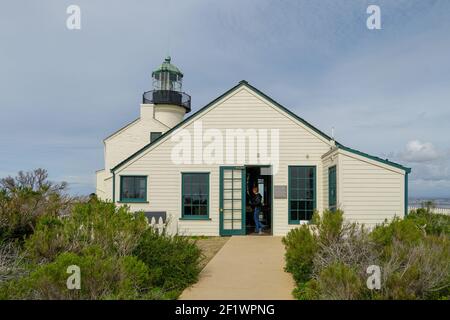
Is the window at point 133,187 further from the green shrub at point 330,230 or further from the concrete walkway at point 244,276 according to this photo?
the green shrub at point 330,230

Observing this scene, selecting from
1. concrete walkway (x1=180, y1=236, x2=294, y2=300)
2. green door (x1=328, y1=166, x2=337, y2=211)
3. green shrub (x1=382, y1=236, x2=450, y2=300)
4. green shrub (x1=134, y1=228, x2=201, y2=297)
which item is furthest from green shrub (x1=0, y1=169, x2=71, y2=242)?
green door (x1=328, y1=166, x2=337, y2=211)

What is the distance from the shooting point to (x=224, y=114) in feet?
42.6

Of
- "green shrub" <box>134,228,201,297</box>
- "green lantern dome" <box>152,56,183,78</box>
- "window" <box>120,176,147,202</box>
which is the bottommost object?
"green shrub" <box>134,228,201,297</box>

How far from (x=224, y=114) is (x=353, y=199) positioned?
217 inches

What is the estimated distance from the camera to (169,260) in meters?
6.25

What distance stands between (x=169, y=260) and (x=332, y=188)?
22.9 ft

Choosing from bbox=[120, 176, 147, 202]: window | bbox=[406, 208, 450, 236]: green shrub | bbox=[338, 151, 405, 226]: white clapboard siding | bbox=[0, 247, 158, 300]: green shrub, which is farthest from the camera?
bbox=[120, 176, 147, 202]: window

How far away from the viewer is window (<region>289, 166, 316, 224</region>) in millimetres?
12617

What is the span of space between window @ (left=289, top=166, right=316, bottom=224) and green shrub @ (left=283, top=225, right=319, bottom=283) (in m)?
5.82

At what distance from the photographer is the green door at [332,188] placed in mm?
11198
